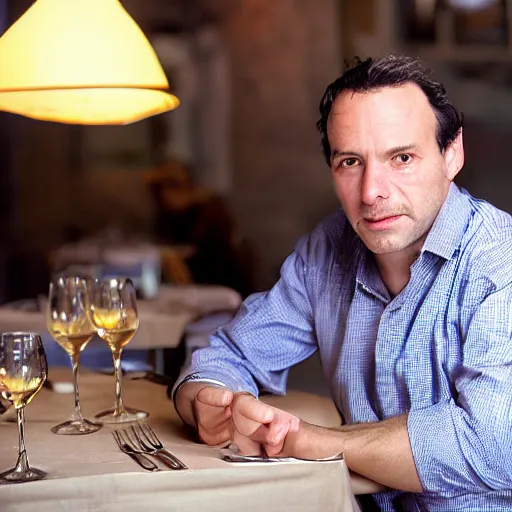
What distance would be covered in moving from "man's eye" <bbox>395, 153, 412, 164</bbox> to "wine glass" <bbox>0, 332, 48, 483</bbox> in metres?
0.68

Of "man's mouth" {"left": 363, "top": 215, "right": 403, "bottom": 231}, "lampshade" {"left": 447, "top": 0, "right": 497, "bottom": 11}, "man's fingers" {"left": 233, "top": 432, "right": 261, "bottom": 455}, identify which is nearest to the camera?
Answer: "man's fingers" {"left": 233, "top": 432, "right": 261, "bottom": 455}

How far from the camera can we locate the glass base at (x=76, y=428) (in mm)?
1479

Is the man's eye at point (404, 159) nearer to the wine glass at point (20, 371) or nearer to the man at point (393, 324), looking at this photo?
the man at point (393, 324)

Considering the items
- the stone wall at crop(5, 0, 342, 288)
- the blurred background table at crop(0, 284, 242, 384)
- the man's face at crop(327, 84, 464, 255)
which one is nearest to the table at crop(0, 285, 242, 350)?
the blurred background table at crop(0, 284, 242, 384)

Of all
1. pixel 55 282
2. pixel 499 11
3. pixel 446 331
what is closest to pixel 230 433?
pixel 446 331

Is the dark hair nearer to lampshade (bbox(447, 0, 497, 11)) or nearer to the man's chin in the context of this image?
the man's chin

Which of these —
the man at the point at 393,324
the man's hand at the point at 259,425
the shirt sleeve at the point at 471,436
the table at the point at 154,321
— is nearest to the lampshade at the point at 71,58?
the man at the point at 393,324

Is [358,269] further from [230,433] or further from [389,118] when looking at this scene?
[230,433]

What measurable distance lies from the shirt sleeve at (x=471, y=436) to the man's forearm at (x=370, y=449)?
0.02 metres

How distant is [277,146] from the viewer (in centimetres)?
534

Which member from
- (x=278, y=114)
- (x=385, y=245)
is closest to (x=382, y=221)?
(x=385, y=245)

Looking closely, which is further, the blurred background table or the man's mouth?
the blurred background table

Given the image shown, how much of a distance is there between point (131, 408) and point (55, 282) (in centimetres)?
27

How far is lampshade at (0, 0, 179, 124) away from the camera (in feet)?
5.80
